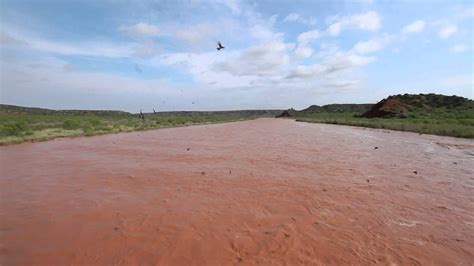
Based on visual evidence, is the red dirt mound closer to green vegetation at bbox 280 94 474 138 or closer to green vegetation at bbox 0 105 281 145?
green vegetation at bbox 280 94 474 138

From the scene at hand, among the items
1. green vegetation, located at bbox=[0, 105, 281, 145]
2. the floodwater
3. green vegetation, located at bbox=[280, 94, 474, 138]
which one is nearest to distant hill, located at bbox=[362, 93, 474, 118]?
green vegetation, located at bbox=[280, 94, 474, 138]

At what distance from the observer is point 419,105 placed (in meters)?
42.8

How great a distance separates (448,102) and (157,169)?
4770 cm

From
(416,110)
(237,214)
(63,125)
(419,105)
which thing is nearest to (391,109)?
(416,110)

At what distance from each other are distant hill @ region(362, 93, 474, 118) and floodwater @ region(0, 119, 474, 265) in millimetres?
35772

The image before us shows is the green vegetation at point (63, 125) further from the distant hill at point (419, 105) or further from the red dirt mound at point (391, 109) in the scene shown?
the distant hill at point (419, 105)

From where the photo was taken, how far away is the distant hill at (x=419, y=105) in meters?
38.8

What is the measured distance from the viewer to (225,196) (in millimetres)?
5910

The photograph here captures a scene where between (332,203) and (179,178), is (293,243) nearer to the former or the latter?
(332,203)

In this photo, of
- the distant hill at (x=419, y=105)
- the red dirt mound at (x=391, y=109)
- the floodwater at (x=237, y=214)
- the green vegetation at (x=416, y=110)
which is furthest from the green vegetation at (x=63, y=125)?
the distant hill at (x=419, y=105)

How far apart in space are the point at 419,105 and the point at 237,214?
47444mm

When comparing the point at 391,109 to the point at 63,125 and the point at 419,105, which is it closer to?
the point at 419,105

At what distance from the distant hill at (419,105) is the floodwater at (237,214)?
35.8m

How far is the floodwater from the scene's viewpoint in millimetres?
3559
